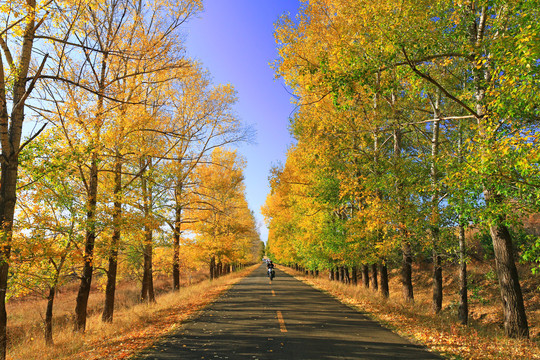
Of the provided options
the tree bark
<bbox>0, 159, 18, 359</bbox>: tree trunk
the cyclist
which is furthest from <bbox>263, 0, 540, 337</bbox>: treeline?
the cyclist

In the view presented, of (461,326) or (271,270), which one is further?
(271,270)

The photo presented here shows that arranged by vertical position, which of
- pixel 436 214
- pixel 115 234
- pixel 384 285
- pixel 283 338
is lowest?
pixel 384 285

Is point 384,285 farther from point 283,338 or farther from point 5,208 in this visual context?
point 5,208

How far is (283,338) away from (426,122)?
6.75 meters

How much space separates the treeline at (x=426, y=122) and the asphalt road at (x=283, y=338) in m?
3.14

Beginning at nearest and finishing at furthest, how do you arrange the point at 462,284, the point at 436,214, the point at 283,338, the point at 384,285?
the point at 283,338 < the point at 436,214 < the point at 462,284 < the point at 384,285

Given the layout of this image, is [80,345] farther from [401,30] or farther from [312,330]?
[401,30]

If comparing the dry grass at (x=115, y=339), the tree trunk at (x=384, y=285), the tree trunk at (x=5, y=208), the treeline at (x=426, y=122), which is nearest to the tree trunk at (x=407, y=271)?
the treeline at (x=426, y=122)

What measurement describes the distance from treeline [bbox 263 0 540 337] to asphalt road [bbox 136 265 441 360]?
314 centimetres

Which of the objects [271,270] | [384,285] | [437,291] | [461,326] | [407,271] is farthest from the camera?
[271,270]

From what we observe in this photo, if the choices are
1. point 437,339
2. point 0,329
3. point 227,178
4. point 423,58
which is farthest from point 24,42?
point 227,178

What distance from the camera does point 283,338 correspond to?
704 centimetres

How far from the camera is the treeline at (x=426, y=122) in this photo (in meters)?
5.66

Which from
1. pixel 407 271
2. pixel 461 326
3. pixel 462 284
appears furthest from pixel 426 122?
pixel 407 271
